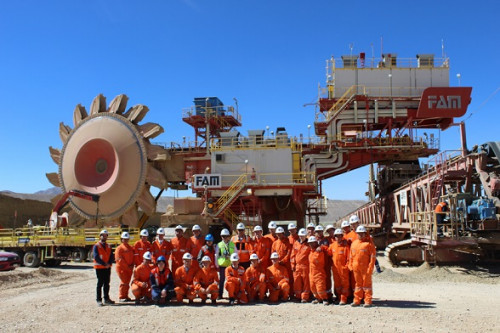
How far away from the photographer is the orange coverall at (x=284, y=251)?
392 inches

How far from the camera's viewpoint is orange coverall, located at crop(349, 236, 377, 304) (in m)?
8.86

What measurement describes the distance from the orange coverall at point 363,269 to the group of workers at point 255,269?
20 millimetres

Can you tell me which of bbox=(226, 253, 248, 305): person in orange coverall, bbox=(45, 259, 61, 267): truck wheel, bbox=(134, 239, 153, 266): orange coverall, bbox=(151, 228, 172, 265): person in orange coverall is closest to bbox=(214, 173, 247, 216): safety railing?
bbox=(45, 259, 61, 267): truck wheel

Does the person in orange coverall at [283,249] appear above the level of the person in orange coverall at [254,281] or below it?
above

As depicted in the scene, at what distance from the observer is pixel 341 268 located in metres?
9.17

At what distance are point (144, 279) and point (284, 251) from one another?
3.16 m

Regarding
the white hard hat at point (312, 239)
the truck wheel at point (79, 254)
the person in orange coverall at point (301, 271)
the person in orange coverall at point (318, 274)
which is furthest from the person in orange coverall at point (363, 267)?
the truck wheel at point (79, 254)

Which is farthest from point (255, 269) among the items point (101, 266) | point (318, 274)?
point (101, 266)

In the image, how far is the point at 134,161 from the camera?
88.7 feet

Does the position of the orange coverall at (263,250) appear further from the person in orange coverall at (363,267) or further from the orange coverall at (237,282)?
the person in orange coverall at (363,267)

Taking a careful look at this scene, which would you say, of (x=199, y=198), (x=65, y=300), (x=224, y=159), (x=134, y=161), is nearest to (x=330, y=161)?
(x=224, y=159)

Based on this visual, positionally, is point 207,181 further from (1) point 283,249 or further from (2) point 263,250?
(1) point 283,249

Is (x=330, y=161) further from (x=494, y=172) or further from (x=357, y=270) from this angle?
(x=357, y=270)

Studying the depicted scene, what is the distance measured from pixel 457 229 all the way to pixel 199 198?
1501cm
